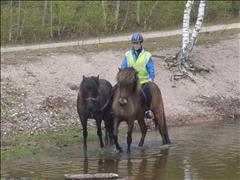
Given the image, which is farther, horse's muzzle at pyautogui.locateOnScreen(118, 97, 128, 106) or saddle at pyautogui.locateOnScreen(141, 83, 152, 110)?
saddle at pyautogui.locateOnScreen(141, 83, 152, 110)

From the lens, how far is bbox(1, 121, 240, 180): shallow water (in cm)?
1042

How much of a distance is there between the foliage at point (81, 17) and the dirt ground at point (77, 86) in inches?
349

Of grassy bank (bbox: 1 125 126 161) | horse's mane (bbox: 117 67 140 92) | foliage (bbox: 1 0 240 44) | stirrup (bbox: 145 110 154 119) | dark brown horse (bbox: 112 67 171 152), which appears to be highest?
foliage (bbox: 1 0 240 44)

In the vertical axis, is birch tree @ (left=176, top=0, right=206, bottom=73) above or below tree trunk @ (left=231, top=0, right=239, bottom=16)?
below

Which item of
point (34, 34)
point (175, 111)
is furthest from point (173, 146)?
point (34, 34)

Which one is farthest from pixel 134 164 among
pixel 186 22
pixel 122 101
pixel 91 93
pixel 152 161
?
pixel 186 22

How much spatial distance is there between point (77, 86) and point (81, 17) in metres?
14.4

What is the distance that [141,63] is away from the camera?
13.1 m

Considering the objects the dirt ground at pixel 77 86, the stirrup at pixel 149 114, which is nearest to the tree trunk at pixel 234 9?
the dirt ground at pixel 77 86

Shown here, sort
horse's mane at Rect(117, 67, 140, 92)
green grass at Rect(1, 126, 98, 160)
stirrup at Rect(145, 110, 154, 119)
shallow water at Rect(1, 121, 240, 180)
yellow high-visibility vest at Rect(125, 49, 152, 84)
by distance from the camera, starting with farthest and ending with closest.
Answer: green grass at Rect(1, 126, 98, 160), stirrup at Rect(145, 110, 154, 119), yellow high-visibility vest at Rect(125, 49, 152, 84), horse's mane at Rect(117, 67, 140, 92), shallow water at Rect(1, 121, 240, 180)

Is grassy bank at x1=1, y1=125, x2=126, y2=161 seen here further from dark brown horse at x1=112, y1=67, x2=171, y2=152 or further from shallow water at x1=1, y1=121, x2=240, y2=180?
dark brown horse at x1=112, y1=67, x2=171, y2=152

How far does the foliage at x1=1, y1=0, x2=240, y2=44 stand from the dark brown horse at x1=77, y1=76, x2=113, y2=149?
59.5 feet

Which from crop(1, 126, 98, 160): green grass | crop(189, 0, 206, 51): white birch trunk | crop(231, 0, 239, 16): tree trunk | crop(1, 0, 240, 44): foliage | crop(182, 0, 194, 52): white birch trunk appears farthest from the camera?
crop(231, 0, 239, 16): tree trunk

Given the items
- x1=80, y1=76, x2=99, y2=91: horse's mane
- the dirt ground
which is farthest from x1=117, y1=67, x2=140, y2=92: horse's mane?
the dirt ground
